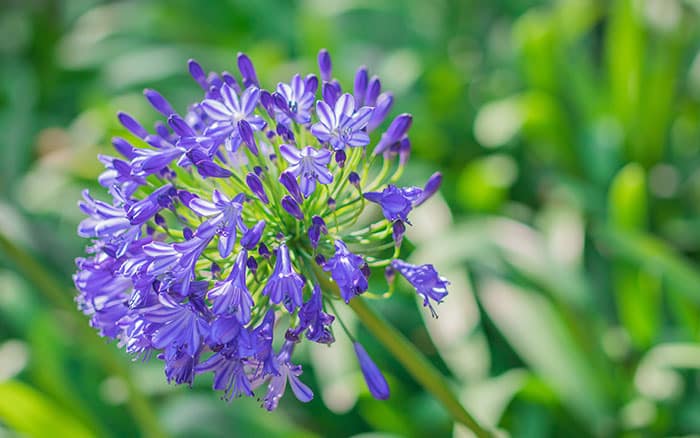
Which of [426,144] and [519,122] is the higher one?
[519,122]

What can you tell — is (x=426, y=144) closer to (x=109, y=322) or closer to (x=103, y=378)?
(x=103, y=378)

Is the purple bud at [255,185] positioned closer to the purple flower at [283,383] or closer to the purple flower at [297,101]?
Answer: the purple flower at [297,101]

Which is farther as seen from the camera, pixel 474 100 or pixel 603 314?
pixel 474 100

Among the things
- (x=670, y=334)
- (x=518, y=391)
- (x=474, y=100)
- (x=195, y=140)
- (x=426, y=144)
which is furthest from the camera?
(x=474, y=100)

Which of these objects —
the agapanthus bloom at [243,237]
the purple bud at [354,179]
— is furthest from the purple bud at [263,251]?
the purple bud at [354,179]

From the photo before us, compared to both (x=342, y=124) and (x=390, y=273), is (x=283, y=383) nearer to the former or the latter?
(x=390, y=273)

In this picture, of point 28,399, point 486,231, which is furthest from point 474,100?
point 28,399
